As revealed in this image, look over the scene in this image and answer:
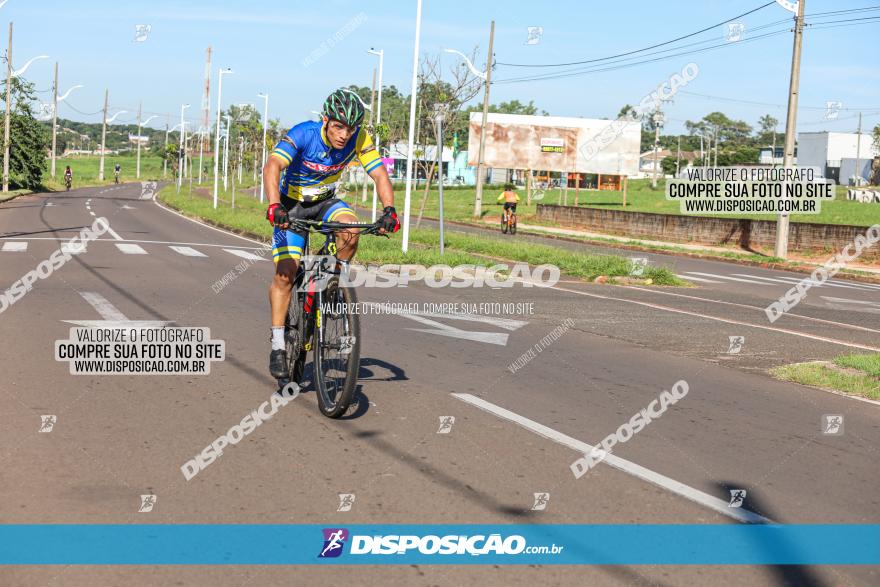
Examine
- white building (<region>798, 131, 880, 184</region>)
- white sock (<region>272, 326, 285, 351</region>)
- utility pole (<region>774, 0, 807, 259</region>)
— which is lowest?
white sock (<region>272, 326, 285, 351</region>)

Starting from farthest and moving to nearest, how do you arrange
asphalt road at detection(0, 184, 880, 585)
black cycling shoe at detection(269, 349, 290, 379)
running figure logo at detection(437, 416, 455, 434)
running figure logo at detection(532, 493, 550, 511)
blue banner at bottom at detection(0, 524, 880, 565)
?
black cycling shoe at detection(269, 349, 290, 379)
running figure logo at detection(437, 416, 455, 434)
running figure logo at detection(532, 493, 550, 511)
asphalt road at detection(0, 184, 880, 585)
blue banner at bottom at detection(0, 524, 880, 565)

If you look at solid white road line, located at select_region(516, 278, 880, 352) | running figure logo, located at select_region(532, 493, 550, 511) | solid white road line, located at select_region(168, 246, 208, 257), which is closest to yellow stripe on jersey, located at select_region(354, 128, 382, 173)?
running figure logo, located at select_region(532, 493, 550, 511)

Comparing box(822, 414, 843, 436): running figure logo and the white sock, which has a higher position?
the white sock

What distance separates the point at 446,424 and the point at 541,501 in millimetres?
1627

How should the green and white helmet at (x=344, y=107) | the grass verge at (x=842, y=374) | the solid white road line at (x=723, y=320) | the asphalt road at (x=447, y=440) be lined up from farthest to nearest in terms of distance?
1. the solid white road line at (x=723, y=320)
2. the grass verge at (x=842, y=374)
3. the green and white helmet at (x=344, y=107)
4. the asphalt road at (x=447, y=440)

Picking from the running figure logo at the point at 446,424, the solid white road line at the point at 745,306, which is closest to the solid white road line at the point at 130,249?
the solid white road line at the point at 745,306

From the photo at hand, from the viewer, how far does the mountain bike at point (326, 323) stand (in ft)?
20.5

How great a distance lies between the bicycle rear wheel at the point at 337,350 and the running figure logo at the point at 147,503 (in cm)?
176

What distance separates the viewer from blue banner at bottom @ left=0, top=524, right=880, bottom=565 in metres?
3.96

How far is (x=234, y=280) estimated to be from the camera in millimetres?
15555

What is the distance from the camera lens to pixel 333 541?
4.17m

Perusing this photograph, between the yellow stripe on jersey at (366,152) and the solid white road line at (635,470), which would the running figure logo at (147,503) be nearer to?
the solid white road line at (635,470)

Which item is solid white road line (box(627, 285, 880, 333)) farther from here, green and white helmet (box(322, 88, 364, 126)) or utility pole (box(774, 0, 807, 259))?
utility pole (box(774, 0, 807, 259))

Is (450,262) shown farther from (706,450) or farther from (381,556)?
(381,556)
